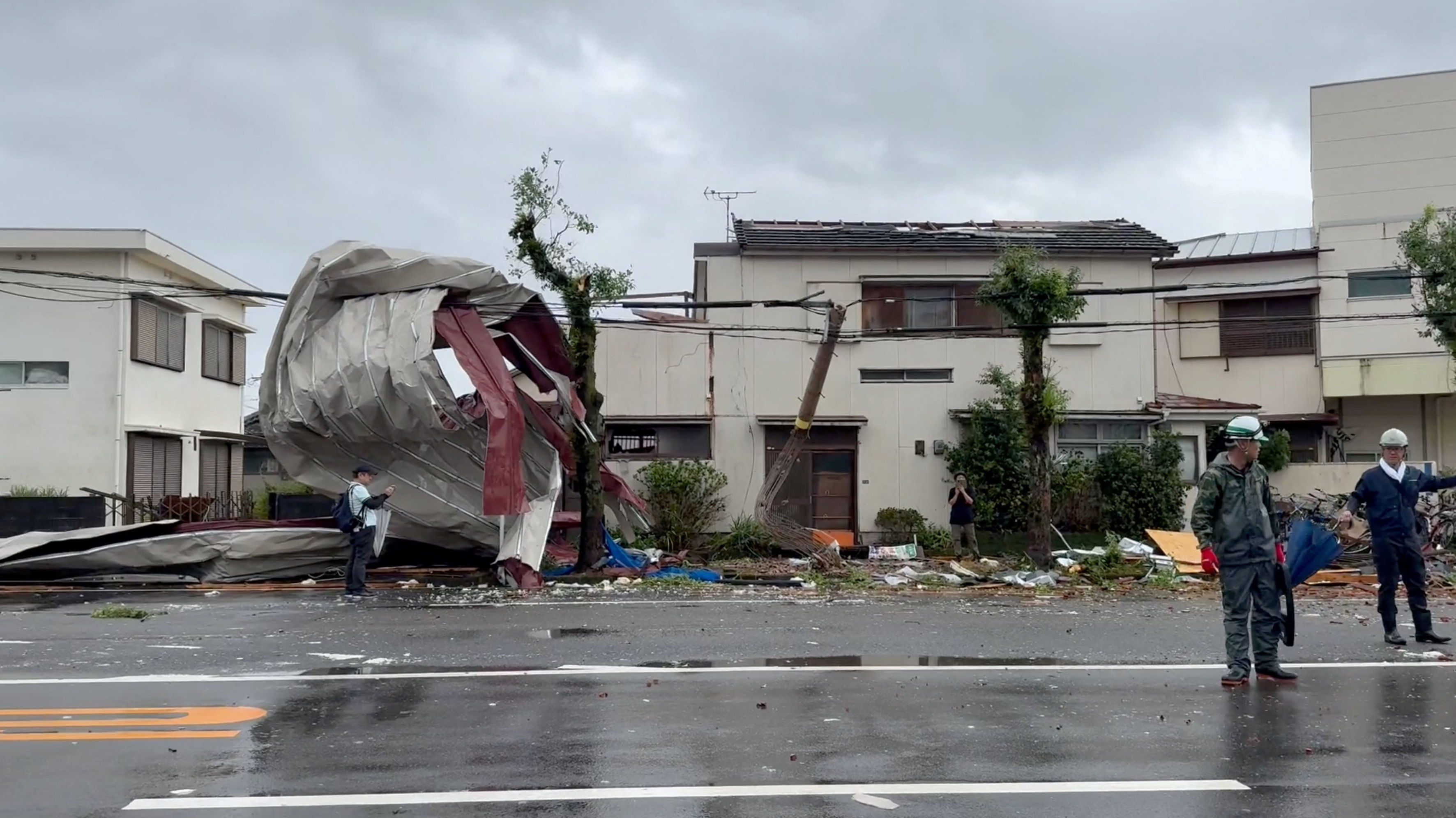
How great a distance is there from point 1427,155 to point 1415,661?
24930mm

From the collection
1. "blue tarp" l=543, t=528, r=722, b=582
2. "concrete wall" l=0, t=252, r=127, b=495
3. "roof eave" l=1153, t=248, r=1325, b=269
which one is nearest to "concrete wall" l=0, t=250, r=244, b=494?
"concrete wall" l=0, t=252, r=127, b=495

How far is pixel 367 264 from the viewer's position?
15.7m

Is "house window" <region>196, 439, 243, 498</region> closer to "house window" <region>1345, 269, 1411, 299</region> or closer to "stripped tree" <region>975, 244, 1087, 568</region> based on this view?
"stripped tree" <region>975, 244, 1087, 568</region>

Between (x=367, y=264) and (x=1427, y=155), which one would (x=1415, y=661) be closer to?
(x=367, y=264)

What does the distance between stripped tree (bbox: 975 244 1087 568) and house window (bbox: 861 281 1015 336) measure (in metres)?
3.64

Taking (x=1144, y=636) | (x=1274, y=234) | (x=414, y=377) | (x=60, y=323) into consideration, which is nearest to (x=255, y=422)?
(x=60, y=323)

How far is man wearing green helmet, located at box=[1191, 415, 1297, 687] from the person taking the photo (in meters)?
8.01

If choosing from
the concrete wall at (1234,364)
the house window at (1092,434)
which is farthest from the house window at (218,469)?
the concrete wall at (1234,364)

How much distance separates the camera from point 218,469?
29438 mm

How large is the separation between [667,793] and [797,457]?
51.0ft

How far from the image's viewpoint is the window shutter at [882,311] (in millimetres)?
22938

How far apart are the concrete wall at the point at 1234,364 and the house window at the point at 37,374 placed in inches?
942

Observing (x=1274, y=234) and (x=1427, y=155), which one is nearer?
(x=1427, y=155)

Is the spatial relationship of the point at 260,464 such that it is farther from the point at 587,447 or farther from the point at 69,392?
the point at 587,447
